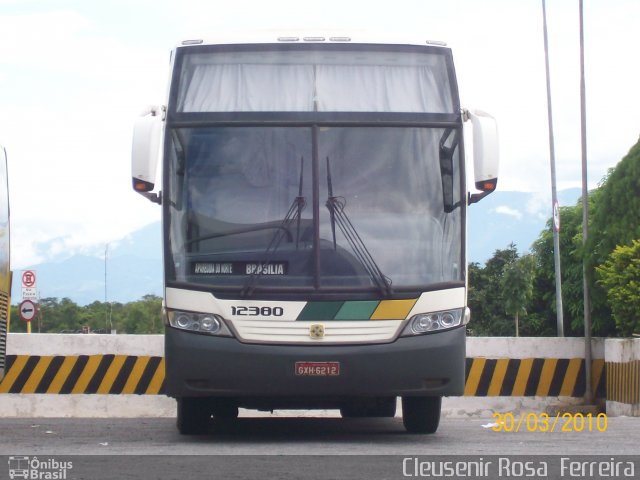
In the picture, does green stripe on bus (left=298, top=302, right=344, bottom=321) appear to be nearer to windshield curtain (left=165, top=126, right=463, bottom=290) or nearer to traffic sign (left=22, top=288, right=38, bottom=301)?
windshield curtain (left=165, top=126, right=463, bottom=290)

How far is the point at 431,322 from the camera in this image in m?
11.3

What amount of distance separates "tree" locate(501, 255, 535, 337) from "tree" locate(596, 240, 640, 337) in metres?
59.9

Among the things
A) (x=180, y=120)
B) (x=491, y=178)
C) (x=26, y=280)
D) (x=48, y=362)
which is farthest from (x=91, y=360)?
(x=26, y=280)

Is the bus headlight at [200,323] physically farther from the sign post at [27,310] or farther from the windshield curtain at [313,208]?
the sign post at [27,310]

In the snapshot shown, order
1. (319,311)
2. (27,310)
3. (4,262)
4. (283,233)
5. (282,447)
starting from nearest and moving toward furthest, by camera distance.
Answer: (282,447) < (319,311) < (283,233) < (4,262) < (27,310)

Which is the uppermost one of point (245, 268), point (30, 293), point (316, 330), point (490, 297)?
point (245, 268)

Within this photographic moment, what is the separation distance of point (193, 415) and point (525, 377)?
261 inches

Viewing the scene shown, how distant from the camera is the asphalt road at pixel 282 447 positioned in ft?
29.5

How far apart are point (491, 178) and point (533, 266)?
72755 mm

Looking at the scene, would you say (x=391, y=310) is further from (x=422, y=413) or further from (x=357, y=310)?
(x=422, y=413)

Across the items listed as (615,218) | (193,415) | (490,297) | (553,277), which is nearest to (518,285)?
(553,277)

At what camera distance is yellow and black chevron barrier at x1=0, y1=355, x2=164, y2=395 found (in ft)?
56.7

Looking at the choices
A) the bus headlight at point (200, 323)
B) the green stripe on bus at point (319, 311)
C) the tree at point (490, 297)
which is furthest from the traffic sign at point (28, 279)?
the tree at point (490, 297)

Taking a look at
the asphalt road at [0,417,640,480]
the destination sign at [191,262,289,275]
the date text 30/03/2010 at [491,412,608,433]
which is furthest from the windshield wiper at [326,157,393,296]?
the date text 30/03/2010 at [491,412,608,433]
